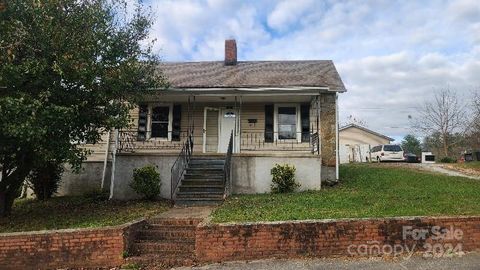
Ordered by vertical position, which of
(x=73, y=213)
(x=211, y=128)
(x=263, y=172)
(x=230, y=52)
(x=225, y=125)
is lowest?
(x=73, y=213)

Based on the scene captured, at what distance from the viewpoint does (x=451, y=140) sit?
40.5 metres

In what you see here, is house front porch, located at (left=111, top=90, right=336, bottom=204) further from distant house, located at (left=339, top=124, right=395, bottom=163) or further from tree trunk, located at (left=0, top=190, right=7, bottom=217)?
distant house, located at (left=339, top=124, right=395, bottom=163)

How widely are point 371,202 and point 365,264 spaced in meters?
3.60

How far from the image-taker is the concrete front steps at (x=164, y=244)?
7.58 meters

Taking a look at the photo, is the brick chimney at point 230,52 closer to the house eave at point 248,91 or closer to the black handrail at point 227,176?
the house eave at point 248,91

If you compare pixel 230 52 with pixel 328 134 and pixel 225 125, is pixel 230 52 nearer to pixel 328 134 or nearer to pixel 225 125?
pixel 225 125

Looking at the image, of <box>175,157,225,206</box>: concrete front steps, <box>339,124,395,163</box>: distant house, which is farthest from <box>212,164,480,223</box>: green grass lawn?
<box>339,124,395,163</box>: distant house

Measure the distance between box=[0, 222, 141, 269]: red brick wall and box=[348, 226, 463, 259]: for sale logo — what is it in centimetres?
451

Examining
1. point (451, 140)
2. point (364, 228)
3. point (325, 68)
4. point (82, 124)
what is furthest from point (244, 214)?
point (451, 140)

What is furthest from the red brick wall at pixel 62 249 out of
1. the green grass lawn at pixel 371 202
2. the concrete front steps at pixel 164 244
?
the green grass lawn at pixel 371 202

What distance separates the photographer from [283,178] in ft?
44.4

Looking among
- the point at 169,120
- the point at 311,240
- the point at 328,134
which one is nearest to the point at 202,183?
the point at 169,120

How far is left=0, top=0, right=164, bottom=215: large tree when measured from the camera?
8586mm

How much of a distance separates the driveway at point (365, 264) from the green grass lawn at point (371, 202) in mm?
1106
